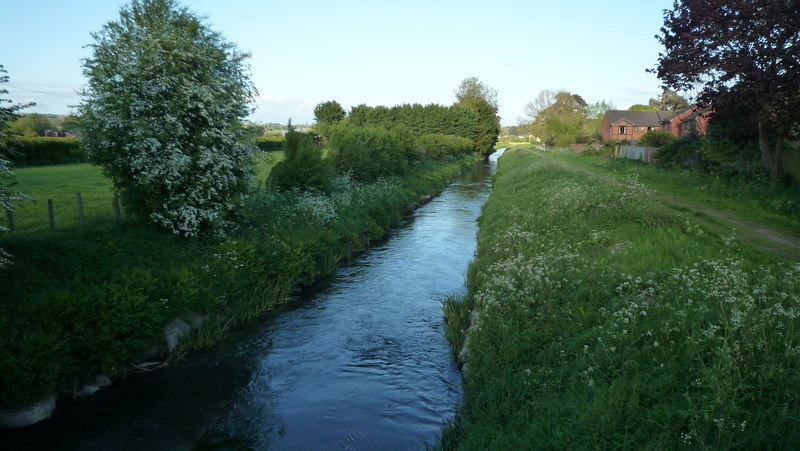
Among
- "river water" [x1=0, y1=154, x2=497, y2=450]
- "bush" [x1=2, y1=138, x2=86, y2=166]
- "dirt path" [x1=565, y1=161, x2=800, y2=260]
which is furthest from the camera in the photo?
"bush" [x1=2, y1=138, x2=86, y2=166]

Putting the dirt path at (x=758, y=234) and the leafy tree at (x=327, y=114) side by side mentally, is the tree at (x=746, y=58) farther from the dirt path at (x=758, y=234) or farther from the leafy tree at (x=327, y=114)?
the leafy tree at (x=327, y=114)

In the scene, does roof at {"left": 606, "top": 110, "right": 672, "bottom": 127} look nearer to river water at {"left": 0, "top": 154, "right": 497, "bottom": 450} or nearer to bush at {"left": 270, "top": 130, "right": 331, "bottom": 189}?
bush at {"left": 270, "top": 130, "right": 331, "bottom": 189}

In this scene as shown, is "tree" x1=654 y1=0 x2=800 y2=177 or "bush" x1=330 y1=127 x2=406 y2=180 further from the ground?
"tree" x1=654 y1=0 x2=800 y2=177

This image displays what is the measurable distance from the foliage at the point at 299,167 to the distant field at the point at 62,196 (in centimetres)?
85

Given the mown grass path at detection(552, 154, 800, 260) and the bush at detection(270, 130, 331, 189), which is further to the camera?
the bush at detection(270, 130, 331, 189)

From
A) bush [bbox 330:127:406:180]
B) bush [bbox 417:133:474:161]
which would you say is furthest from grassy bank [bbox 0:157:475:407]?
bush [bbox 417:133:474:161]

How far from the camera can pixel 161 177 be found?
11.9 meters

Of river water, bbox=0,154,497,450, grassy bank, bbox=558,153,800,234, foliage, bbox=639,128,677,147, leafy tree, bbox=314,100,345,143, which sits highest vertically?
leafy tree, bbox=314,100,345,143

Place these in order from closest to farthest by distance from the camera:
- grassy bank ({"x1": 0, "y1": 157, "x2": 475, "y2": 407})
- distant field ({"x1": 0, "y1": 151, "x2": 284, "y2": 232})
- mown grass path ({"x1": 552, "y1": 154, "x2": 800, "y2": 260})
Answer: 1. grassy bank ({"x1": 0, "y1": 157, "x2": 475, "y2": 407})
2. mown grass path ({"x1": 552, "y1": 154, "x2": 800, "y2": 260})
3. distant field ({"x1": 0, "y1": 151, "x2": 284, "y2": 232})

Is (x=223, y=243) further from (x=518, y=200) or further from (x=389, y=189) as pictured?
(x=389, y=189)

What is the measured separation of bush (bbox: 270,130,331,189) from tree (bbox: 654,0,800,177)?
15119mm

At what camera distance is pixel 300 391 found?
843 cm

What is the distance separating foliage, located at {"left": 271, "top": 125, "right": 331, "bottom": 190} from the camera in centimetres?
2052

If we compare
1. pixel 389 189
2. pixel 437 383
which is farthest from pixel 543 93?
pixel 437 383
